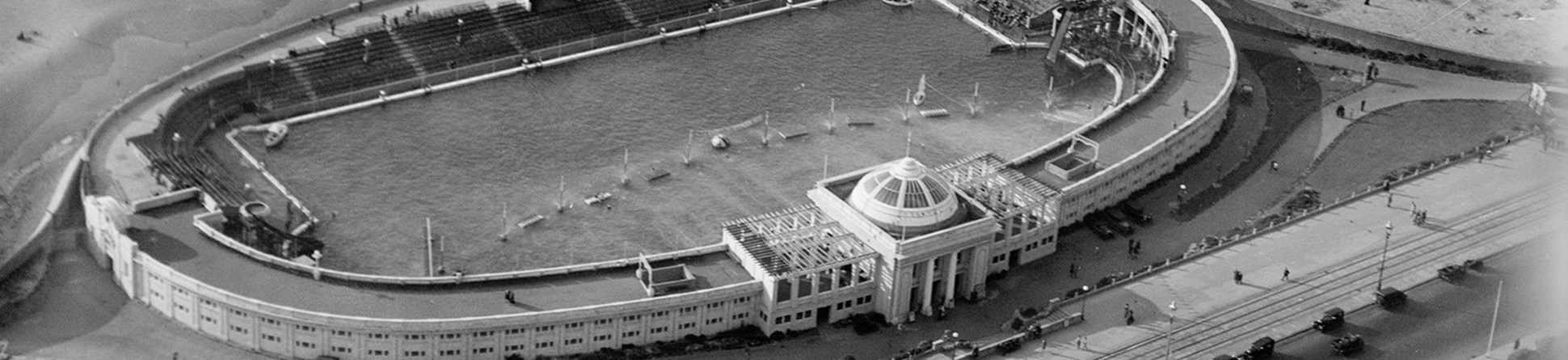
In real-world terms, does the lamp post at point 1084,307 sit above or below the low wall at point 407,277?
below

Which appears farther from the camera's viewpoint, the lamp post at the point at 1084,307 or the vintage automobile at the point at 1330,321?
the vintage automobile at the point at 1330,321

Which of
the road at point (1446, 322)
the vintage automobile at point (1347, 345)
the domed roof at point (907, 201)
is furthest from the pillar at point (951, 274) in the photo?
the vintage automobile at point (1347, 345)

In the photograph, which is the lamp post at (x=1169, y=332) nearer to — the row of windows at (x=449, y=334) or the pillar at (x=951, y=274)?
the pillar at (x=951, y=274)

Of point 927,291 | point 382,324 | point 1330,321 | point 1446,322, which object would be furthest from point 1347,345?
point 382,324

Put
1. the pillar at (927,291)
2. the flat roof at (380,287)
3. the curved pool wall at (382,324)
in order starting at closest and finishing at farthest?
the curved pool wall at (382,324), the flat roof at (380,287), the pillar at (927,291)

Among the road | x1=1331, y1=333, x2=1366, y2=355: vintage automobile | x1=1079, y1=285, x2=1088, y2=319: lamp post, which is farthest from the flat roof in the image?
the road
